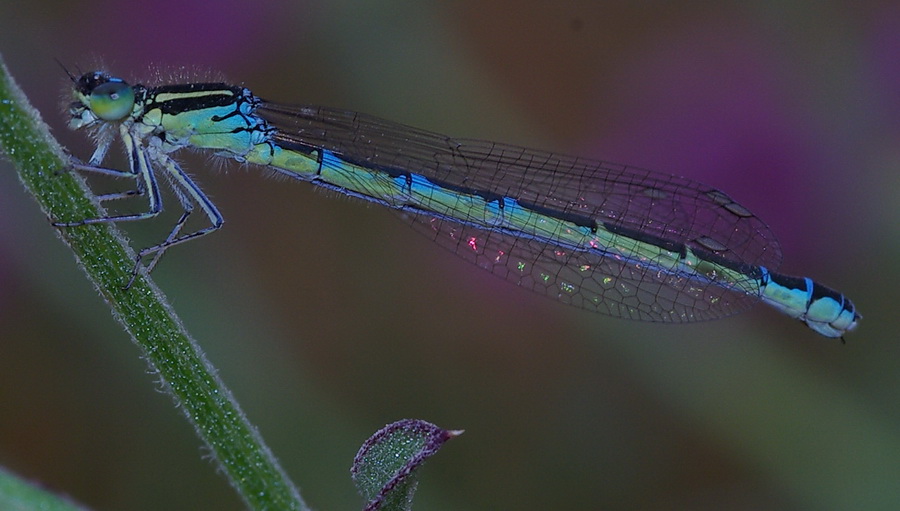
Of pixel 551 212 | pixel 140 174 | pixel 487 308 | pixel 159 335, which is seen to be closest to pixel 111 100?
pixel 140 174

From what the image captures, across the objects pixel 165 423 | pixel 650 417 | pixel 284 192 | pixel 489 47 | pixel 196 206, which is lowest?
pixel 650 417

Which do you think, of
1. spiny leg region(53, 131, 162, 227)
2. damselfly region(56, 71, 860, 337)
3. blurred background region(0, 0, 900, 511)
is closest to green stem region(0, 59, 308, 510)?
spiny leg region(53, 131, 162, 227)

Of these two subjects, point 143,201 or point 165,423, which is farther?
point 165,423

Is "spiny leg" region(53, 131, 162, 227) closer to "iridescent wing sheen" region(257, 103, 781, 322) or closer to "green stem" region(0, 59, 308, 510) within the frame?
"iridescent wing sheen" region(257, 103, 781, 322)

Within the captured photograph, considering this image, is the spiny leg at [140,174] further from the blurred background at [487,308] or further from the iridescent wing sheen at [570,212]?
the blurred background at [487,308]

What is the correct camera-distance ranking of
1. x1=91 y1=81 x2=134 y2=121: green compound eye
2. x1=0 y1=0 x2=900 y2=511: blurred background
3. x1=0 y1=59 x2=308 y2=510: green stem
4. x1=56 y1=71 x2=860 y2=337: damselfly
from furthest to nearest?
x1=0 y1=0 x2=900 y2=511: blurred background
x1=56 y1=71 x2=860 y2=337: damselfly
x1=91 y1=81 x2=134 y2=121: green compound eye
x1=0 y1=59 x2=308 y2=510: green stem

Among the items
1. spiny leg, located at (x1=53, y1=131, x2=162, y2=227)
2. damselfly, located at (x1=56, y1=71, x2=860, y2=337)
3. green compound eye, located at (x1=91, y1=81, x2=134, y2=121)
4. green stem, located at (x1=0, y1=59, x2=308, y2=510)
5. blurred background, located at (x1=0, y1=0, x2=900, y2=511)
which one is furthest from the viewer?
blurred background, located at (x1=0, y1=0, x2=900, y2=511)

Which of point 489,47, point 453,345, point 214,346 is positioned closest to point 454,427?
point 453,345

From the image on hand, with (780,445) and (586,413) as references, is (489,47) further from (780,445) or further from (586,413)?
(780,445)
